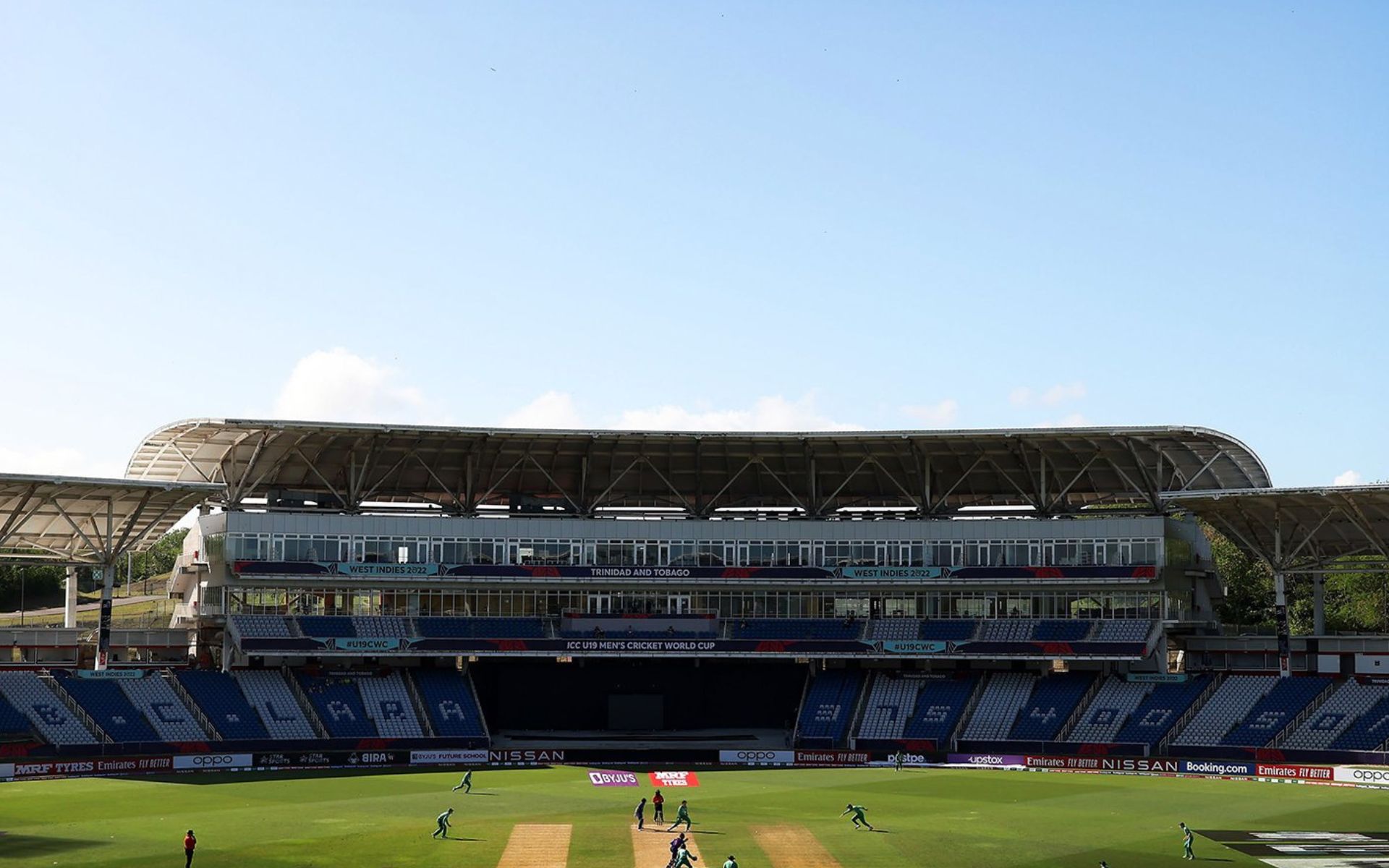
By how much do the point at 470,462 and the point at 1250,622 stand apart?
81793 millimetres

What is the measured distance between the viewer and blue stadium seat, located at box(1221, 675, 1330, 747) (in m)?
82.3

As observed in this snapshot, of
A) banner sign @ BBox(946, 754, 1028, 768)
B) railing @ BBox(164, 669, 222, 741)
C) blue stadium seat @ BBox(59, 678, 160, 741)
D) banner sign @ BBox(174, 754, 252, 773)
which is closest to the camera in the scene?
banner sign @ BBox(174, 754, 252, 773)

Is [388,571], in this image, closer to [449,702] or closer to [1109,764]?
[449,702]

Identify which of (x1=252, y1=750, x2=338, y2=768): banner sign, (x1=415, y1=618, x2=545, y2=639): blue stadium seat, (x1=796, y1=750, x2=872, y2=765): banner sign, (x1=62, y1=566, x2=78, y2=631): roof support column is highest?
(x1=62, y1=566, x2=78, y2=631): roof support column

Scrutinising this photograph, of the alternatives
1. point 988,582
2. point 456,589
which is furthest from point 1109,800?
point 456,589

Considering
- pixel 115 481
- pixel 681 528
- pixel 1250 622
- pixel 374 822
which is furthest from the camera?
pixel 1250 622

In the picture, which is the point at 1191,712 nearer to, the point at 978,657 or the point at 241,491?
the point at 978,657

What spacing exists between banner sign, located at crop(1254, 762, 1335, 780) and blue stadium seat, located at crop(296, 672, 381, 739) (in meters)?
51.5

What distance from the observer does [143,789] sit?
7112cm

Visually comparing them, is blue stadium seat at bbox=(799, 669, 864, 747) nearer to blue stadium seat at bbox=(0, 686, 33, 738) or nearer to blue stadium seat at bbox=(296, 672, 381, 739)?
blue stadium seat at bbox=(296, 672, 381, 739)

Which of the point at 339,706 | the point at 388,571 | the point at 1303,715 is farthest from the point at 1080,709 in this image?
the point at 339,706

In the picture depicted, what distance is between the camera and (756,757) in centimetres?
8625

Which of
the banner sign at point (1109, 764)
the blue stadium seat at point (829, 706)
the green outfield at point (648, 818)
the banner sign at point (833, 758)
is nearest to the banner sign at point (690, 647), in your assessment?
the blue stadium seat at point (829, 706)

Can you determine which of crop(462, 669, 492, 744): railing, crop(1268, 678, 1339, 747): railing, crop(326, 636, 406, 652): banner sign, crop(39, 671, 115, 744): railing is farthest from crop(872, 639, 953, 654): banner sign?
crop(39, 671, 115, 744): railing
